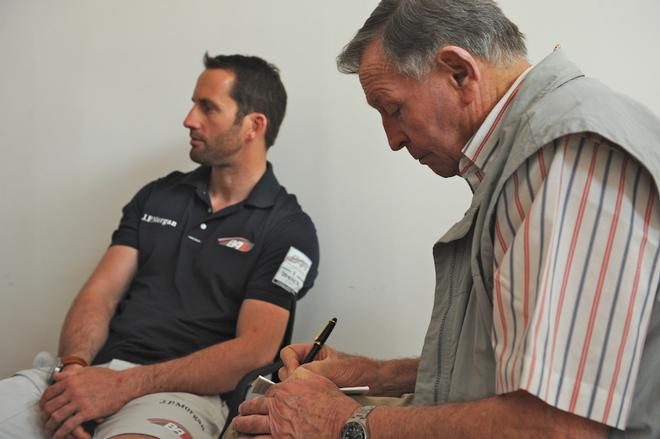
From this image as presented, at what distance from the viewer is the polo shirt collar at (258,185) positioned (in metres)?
2.13

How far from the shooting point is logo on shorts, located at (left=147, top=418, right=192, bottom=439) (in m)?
1.59

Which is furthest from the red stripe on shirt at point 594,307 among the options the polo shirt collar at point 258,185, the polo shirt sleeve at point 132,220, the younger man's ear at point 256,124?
the polo shirt sleeve at point 132,220

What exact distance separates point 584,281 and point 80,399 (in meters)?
1.37

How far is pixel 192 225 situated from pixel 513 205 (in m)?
1.43

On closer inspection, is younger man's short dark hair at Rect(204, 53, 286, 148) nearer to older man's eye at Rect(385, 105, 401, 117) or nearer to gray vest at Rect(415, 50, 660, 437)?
older man's eye at Rect(385, 105, 401, 117)

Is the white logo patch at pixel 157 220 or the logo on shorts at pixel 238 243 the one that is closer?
the logo on shorts at pixel 238 243

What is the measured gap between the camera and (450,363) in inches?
41.9

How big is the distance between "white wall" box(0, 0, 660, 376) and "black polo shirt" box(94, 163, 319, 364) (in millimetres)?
205

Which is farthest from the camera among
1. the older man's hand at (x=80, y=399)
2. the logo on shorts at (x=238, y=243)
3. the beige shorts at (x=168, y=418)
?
the logo on shorts at (x=238, y=243)

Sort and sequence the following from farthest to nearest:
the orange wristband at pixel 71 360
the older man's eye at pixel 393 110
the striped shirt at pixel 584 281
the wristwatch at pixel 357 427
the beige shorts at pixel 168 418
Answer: the orange wristband at pixel 71 360 < the beige shorts at pixel 168 418 < the older man's eye at pixel 393 110 < the wristwatch at pixel 357 427 < the striped shirt at pixel 584 281

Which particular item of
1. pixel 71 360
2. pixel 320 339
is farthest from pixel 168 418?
pixel 320 339

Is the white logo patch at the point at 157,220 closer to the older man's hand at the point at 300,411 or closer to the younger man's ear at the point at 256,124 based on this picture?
the younger man's ear at the point at 256,124

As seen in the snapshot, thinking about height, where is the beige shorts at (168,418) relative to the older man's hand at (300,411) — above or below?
below

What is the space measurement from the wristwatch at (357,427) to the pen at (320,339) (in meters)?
0.32
